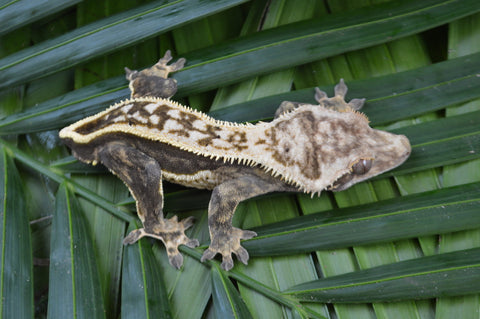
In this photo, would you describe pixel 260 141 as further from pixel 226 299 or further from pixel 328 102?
pixel 226 299

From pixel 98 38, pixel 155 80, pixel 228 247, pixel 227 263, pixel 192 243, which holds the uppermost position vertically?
pixel 98 38

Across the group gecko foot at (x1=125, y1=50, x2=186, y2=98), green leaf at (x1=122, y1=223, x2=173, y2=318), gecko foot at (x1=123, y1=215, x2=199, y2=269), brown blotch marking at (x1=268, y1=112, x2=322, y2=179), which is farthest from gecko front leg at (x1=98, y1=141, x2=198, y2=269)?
brown blotch marking at (x1=268, y1=112, x2=322, y2=179)

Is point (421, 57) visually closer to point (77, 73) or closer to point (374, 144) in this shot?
point (374, 144)

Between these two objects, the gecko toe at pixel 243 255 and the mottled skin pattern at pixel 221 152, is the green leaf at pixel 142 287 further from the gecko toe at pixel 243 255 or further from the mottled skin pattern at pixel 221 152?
the gecko toe at pixel 243 255

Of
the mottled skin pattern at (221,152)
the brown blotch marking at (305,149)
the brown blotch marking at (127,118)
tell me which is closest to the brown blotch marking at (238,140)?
the mottled skin pattern at (221,152)

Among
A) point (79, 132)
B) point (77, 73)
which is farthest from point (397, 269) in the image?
point (77, 73)

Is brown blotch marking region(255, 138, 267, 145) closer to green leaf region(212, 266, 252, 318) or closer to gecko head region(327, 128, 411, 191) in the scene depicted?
gecko head region(327, 128, 411, 191)

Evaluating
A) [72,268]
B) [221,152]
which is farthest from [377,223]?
[72,268]
